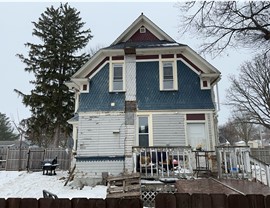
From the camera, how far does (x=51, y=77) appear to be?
66.1 ft

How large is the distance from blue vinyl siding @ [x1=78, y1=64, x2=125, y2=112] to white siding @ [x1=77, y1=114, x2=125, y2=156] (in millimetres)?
467

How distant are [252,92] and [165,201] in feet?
85.2

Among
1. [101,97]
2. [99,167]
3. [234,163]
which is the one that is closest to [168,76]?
[101,97]

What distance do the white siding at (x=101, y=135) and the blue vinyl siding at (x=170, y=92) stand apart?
1547mm

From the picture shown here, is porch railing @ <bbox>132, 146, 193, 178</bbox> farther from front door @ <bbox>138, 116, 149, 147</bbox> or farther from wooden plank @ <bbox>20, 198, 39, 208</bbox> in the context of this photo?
wooden plank @ <bbox>20, 198, 39, 208</bbox>

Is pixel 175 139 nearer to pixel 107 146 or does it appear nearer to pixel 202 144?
pixel 202 144

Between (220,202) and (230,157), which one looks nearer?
(220,202)

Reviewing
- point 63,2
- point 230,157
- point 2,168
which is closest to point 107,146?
point 230,157

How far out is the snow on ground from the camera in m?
9.52

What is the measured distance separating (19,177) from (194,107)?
11.7 metres

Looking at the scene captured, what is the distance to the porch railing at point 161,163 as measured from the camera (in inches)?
325

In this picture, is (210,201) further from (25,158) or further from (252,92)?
(252,92)

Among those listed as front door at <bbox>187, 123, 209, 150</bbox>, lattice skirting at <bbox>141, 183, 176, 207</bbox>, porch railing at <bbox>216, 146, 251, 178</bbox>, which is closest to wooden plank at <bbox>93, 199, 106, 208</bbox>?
lattice skirting at <bbox>141, 183, 176, 207</bbox>

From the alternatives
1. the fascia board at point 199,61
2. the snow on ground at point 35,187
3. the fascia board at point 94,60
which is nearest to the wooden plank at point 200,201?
the snow on ground at point 35,187
